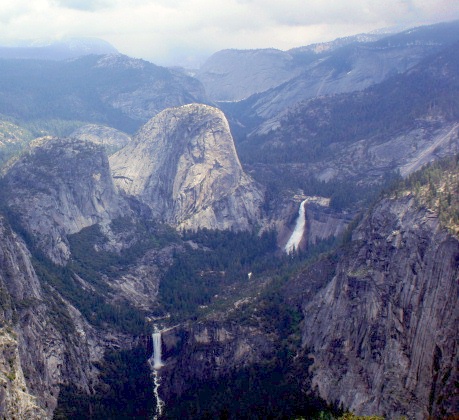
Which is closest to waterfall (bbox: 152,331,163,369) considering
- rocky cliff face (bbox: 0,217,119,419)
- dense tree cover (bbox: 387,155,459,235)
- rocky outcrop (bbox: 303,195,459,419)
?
rocky cliff face (bbox: 0,217,119,419)

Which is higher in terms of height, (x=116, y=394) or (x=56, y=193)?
(x=56, y=193)

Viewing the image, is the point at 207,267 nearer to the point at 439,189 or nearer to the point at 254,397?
the point at 254,397

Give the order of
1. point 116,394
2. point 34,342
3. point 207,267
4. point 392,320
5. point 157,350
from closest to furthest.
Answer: point 392,320, point 34,342, point 116,394, point 157,350, point 207,267

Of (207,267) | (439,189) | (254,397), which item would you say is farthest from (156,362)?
(439,189)

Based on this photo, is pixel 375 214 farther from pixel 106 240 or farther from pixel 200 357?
pixel 106 240

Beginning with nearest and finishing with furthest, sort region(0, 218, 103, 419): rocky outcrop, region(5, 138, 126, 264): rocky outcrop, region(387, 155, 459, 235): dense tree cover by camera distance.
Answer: region(0, 218, 103, 419): rocky outcrop < region(387, 155, 459, 235): dense tree cover < region(5, 138, 126, 264): rocky outcrop

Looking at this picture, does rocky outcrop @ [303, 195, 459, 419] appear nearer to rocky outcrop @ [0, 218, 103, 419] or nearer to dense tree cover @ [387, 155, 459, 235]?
dense tree cover @ [387, 155, 459, 235]

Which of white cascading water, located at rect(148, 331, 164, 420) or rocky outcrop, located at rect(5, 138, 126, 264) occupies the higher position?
rocky outcrop, located at rect(5, 138, 126, 264)

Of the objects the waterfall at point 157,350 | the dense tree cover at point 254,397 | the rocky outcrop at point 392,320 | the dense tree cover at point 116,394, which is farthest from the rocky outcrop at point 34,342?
the rocky outcrop at point 392,320
